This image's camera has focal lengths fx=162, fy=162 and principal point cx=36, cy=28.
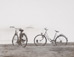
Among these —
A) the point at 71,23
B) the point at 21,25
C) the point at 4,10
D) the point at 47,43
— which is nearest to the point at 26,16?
the point at 21,25

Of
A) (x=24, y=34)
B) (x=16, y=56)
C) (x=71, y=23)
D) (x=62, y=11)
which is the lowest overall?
(x=16, y=56)

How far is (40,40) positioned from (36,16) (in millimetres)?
745

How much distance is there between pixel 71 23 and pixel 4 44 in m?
2.15

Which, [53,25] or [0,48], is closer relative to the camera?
[0,48]

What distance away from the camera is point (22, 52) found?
4.25m

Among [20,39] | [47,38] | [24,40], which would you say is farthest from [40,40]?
[20,39]

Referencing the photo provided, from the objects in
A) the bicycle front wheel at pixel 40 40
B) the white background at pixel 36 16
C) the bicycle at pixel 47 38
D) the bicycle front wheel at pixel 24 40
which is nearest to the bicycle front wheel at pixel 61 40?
the bicycle at pixel 47 38

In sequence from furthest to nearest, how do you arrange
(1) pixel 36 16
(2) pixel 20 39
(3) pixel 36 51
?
(1) pixel 36 16
(2) pixel 20 39
(3) pixel 36 51

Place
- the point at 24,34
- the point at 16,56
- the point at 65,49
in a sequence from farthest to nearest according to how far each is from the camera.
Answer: the point at 24,34, the point at 65,49, the point at 16,56

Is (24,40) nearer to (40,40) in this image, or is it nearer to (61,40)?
Result: (40,40)

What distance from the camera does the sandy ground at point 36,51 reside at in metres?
4.06

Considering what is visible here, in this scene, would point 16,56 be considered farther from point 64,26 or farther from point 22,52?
point 64,26

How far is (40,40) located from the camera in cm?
496

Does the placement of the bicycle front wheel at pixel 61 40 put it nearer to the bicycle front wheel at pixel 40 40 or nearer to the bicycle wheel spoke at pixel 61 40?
the bicycle wheel spoke at pixel 61 40
